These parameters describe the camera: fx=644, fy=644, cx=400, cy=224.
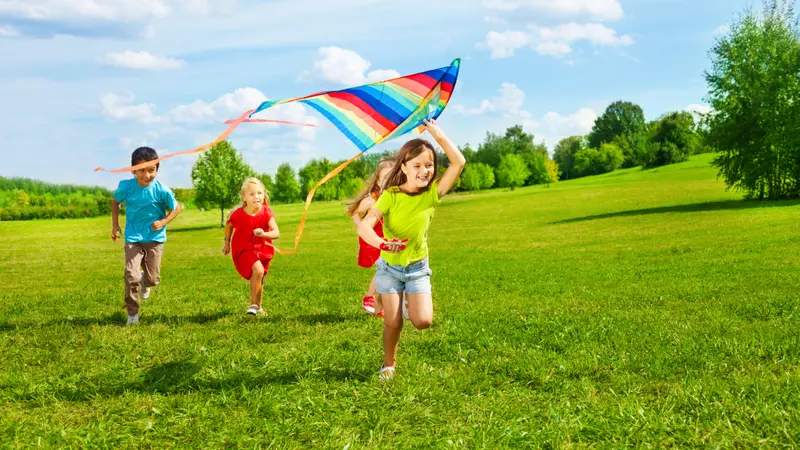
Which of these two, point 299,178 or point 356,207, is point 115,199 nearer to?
point 356,207

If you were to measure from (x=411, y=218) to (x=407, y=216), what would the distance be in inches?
1.6

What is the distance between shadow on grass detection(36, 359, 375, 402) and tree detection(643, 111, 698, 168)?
4191 inches

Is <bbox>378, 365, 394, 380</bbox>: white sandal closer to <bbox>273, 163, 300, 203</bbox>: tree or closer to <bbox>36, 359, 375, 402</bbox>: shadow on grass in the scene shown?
<bbox>36, 359, 375, 402</bbox>: shadow on grass

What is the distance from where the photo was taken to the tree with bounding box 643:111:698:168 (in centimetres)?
10319

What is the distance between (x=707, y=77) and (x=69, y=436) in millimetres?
41283

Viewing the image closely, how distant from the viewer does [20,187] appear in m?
69.0

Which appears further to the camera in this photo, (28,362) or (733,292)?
(733,292)

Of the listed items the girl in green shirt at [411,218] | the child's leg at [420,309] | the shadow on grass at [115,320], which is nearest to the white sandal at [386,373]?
the girl in green shirt at [411,218]

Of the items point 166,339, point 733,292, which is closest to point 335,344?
point 166,339

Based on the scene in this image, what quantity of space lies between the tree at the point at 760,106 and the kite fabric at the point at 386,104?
36161 mm

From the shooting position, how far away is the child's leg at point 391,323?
5.94m

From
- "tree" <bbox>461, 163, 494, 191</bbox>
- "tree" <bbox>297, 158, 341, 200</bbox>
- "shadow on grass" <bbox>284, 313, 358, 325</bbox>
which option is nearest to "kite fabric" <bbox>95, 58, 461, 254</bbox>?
"shadow on grass" <bbox>284, 313, 358, 325</bbox>

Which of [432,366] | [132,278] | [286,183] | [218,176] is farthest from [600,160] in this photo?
[432,366]

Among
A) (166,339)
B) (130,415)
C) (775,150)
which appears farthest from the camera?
(775,150)
